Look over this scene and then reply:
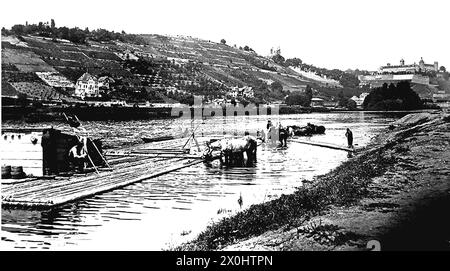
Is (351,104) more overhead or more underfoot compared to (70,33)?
more underfoot

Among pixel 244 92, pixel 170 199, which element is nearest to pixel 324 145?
pixel 244 92

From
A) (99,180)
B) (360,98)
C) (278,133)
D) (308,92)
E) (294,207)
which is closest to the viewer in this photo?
(294,207)

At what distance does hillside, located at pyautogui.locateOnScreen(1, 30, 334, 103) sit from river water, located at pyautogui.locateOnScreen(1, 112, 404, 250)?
983 mm

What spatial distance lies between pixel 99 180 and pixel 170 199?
202 cm

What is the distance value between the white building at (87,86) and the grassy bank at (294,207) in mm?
4321

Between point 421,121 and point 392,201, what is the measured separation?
13.6 feet

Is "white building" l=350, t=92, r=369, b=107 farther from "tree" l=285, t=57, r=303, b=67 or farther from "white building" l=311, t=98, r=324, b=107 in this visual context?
"tree" l=285, t=57, r=303, b=67

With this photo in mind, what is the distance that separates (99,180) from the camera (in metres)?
9.29

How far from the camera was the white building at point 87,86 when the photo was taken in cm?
953

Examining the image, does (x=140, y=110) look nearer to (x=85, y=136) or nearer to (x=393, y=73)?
(x=85, y=136)

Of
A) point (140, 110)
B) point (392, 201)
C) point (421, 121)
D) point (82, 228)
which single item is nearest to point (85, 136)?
point (140, 110)

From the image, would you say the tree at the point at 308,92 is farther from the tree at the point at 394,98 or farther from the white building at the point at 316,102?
the tree at the point at 394,98

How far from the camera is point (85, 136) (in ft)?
31.4

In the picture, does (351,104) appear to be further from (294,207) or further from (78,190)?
(78,190)
